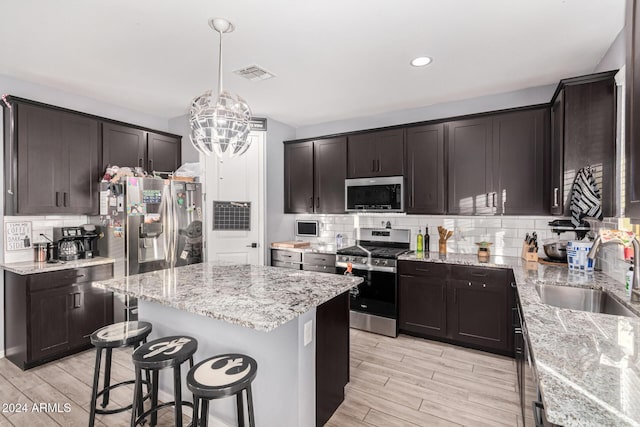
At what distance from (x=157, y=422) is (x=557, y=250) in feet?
11.5

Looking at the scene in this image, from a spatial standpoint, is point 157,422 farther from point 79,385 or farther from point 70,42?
point 70,42

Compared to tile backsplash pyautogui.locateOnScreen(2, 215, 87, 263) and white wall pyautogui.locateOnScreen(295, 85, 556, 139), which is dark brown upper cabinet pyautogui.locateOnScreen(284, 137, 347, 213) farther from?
tile backsplash pyautogui.locateOnScreen(2, 215, 87, 263)

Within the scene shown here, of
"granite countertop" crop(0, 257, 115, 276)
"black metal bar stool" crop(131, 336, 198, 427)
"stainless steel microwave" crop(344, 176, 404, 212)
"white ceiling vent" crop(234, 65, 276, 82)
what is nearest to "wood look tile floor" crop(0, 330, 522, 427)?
"black metal bar stool" crop(131, 336, 198, 427)

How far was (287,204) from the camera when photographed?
15.9ft

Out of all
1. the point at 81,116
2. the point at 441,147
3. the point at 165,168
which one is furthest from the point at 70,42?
the point at 441,147

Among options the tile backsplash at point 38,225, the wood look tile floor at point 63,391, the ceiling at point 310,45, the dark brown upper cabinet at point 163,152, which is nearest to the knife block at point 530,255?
the ceiling at point 310,45

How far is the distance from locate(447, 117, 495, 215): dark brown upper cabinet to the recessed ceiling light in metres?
1.02

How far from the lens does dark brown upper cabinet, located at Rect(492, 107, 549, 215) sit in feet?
10.5

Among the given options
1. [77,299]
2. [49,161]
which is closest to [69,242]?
[77,299]

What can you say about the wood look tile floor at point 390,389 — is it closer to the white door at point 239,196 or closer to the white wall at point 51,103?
the white wall at point 51,103

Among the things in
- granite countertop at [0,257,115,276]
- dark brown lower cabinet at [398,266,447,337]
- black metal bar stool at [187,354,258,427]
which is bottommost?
dark brown lower cabinet at [398,266,447,337]

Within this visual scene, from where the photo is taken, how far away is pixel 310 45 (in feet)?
8.23

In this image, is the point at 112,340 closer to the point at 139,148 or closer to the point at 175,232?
the point at 175,232

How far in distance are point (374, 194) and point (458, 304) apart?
1.57 metres
